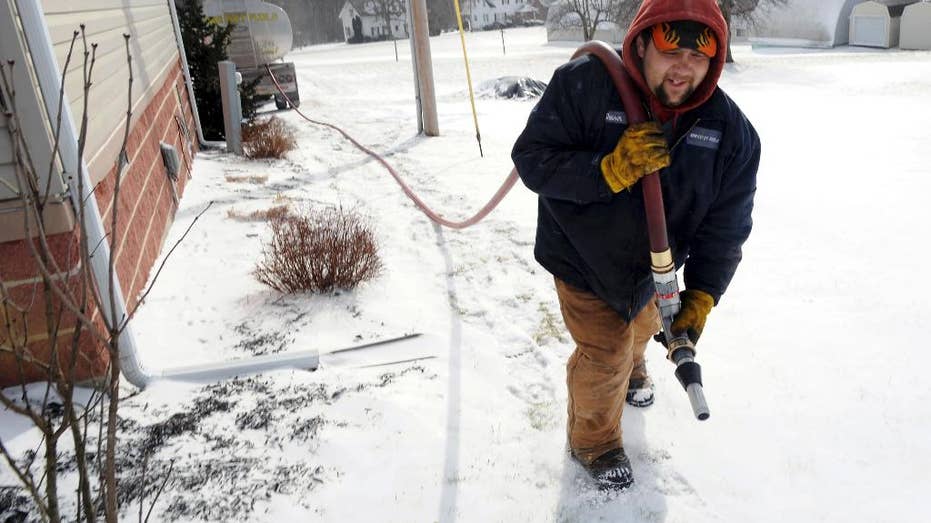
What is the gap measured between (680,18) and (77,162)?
254 centimetres

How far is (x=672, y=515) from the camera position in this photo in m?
2.32

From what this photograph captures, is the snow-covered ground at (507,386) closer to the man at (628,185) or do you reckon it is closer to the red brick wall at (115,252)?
the red brick wall at (115,252)

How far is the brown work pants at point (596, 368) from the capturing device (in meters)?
2.33

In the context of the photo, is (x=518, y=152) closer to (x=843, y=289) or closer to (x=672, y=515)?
(x=672, y=515)

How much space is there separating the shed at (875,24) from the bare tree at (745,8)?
4006 millimetres

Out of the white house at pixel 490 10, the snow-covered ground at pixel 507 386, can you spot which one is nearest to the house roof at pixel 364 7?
the white house at pixel 490 10

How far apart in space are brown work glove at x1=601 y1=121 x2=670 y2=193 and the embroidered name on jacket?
0.17 metres

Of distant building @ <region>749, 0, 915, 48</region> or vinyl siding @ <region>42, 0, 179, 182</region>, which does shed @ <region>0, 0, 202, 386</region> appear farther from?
distant building @ <region>749, 0, 915, 48</region>

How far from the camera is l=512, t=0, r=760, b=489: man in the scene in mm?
2004

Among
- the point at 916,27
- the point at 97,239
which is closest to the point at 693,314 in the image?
the point at 97,239

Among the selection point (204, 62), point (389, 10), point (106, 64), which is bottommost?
point (106, 64)

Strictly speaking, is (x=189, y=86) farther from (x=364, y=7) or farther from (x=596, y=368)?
(x=364, y=7)

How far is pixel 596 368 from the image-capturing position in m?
2.34

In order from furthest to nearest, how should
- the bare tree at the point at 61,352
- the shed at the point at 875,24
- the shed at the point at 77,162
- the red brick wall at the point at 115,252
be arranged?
the shed at the point at 875,24 → the red brick wall at the point at 115,252 → the shed at the point at 77,162 → the bare tree at the point at 61,352
